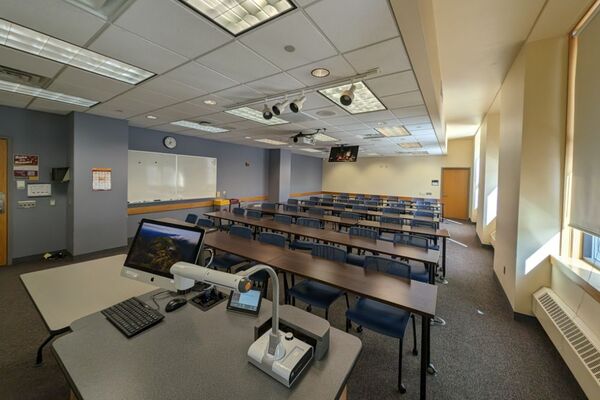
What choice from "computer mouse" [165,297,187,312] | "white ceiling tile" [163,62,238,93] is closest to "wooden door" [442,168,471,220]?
"white ceiling tile" [163,62,238,93]

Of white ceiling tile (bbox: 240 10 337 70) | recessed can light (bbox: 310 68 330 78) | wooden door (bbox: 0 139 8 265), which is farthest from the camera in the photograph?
wooden door (bbox: 0 139 8 265)

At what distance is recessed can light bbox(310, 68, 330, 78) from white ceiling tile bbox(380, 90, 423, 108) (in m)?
1.22

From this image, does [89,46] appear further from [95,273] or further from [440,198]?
[440,198]

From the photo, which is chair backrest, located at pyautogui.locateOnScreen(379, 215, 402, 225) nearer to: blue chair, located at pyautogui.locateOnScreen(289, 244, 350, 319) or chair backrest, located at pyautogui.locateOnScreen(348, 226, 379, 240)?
chair backrest, located at pyautogui.locateOnScreen(348, 226, 379, 240)

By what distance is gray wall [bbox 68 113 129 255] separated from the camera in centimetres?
444

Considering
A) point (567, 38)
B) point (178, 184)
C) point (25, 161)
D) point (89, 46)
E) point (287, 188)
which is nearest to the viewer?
point (89, 46)

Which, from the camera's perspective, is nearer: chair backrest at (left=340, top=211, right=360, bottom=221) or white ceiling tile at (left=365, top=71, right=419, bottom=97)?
white ceiling tile at (left=365, top=71, right=419, bottom=97)

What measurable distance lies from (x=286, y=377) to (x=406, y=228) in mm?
4209

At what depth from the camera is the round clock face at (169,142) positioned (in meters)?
6.32

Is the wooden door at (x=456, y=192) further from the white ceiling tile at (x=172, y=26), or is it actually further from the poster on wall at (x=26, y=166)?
the poster on wall at (x=26, y=166)

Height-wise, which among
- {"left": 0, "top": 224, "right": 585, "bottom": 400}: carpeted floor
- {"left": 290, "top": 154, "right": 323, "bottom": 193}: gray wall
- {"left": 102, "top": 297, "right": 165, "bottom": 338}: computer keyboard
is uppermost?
{"left": 290, "top": 154, "right": 323, "bottom": 193}: gray wall

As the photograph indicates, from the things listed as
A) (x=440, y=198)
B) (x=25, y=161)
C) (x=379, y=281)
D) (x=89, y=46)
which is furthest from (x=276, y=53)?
(x=440, y=198)

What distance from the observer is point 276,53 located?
7.47 feet

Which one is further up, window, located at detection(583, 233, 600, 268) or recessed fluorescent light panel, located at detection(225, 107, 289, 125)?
recessed fluorescent light panel, located at detection(225, 107, 289, 125)
